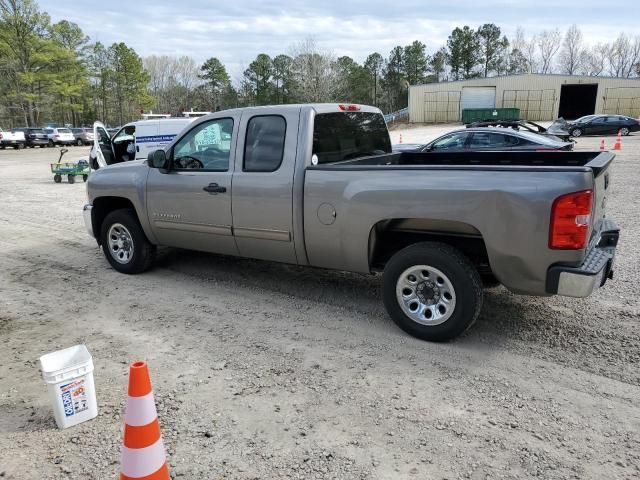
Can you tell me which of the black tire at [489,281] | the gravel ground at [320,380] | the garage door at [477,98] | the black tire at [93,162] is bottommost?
the gravel ground at [320,380]

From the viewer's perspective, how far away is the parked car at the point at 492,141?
11656 millimetres

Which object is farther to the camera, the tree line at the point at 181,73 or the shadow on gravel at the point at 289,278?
the tree line at the point at 181,73

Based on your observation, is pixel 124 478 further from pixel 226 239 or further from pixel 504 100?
pixel 504 100

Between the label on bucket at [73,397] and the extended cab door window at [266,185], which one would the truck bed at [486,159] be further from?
the label on bucket at [73,397]

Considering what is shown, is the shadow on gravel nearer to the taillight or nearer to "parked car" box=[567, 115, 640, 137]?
the taillight

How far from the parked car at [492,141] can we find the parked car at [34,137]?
119 feet

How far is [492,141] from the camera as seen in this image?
12.2m

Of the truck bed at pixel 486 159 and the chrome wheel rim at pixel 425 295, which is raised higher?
the truck bed at pixel 486 159

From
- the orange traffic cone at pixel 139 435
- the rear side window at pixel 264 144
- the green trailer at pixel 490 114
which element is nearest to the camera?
the orange traffic cone at pixel 139 435

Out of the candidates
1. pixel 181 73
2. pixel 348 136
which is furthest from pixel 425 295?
pixel 181 73

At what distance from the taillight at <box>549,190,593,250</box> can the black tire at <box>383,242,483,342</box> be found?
0.66 m

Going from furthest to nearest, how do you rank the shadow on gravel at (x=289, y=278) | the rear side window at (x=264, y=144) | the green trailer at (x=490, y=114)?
the green trailer at (x=490, y=114)
the shadow on gravel at (x=289, y=278)
the rear side window at (x=264, y=144)

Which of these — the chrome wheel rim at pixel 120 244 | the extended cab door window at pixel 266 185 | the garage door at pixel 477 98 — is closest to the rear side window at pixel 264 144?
the extended cab door window at pixel 266 185

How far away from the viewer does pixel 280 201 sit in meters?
4.79
